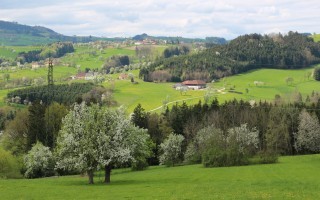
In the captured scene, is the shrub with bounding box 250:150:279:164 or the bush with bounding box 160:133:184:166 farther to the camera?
the bush with bounding box 160:133:184:166

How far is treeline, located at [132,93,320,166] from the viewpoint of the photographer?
351 feet

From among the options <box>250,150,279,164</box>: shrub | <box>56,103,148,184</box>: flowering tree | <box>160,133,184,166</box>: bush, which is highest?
<box>56,103,148,184</box>: flowering tree

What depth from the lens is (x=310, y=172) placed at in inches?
2721

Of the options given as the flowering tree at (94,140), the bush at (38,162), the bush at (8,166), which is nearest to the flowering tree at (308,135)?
the bush at (38,162)

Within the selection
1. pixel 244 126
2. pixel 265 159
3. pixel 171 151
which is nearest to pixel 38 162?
pixel 171 151

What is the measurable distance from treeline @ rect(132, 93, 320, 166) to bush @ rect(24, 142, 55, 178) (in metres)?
30.4

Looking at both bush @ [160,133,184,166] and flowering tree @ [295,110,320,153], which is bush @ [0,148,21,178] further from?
flowering tree @ [295,110,320,153]

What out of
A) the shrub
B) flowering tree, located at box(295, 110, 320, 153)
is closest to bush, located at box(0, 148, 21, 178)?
the shrub

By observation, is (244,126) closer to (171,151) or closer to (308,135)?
(308,135)

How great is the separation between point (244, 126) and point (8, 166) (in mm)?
56405

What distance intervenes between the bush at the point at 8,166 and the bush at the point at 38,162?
2241 mm

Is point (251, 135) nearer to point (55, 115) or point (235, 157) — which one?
point (235, 157)

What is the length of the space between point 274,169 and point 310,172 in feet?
24.1

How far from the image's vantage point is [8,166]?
81375 millimetres
